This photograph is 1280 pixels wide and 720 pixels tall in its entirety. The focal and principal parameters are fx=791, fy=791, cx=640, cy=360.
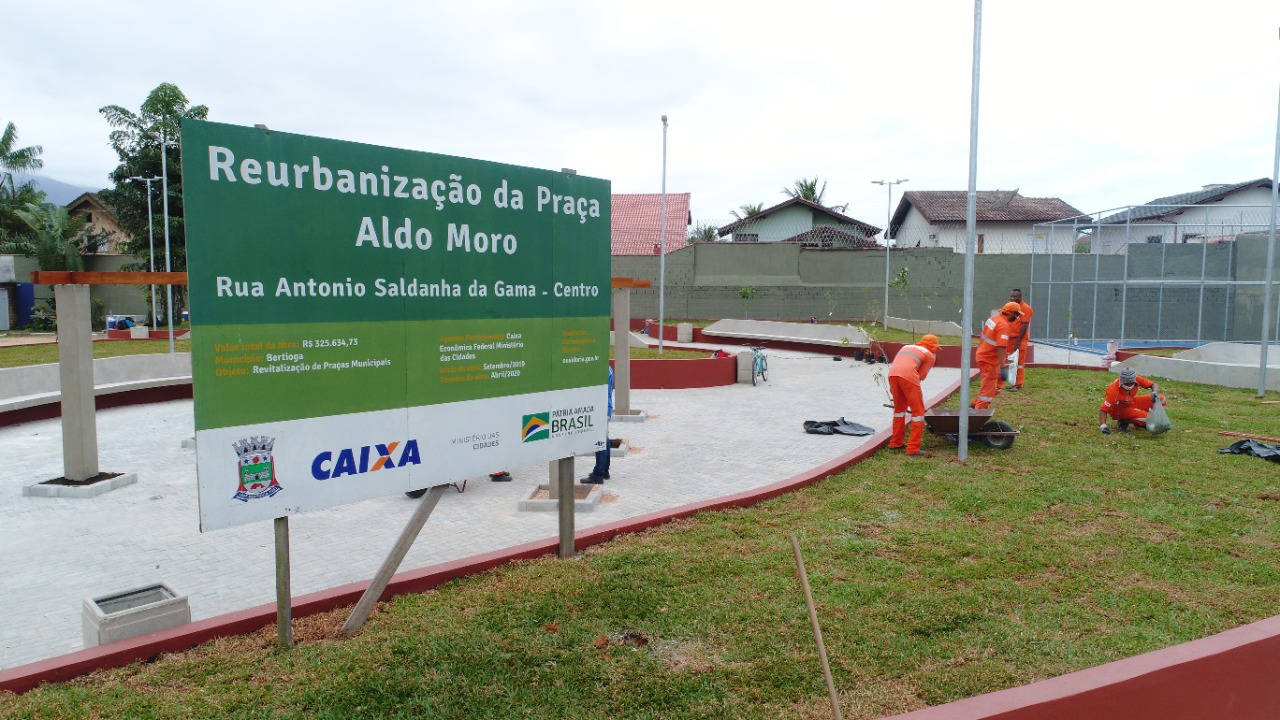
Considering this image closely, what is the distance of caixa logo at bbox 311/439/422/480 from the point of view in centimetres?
419

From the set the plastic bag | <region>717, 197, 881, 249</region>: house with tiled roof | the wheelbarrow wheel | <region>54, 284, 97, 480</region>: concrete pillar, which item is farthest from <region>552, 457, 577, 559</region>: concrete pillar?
<region>717, 197, 881, 249</region>: house with tiled roof

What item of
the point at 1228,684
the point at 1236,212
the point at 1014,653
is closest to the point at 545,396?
the point at 1014,653

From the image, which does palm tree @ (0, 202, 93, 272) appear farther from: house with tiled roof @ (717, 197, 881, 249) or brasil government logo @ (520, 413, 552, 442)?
brasil government logo @ (520, 413, 552, 442)

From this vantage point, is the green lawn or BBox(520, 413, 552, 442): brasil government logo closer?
the green lawn

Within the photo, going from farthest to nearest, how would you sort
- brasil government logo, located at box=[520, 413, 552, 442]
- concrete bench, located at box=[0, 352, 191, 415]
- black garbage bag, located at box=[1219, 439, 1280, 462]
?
concrete bench, located at box=[0, 352, 191, 415]
black garbage bag, located at box=[1219, 439, 1280, 462]
brasil government logo, located at box=[520, 413, 552, 442]

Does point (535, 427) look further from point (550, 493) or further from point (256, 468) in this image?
point (550, 493)

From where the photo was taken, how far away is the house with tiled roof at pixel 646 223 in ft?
137

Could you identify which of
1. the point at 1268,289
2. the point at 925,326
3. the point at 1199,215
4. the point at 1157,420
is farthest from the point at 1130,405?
the point at 1199,215

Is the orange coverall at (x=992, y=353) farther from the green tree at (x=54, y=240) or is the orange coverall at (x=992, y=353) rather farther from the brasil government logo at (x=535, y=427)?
the green tree at (x=54, y=240)

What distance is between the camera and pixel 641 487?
8148mm

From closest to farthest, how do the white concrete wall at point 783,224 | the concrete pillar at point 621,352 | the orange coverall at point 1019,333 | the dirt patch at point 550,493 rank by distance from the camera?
the dirt patch at point 550,493
the concrete pillar at point 621,352
the orange coverall at point 1019,333
the white concrete wall at point 783,224

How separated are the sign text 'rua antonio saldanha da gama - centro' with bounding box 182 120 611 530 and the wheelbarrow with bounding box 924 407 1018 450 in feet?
18.1

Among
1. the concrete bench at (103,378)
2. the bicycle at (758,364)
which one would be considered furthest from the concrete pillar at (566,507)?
the bicycle at (758,364)

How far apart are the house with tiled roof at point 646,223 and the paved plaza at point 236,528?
29988mm
